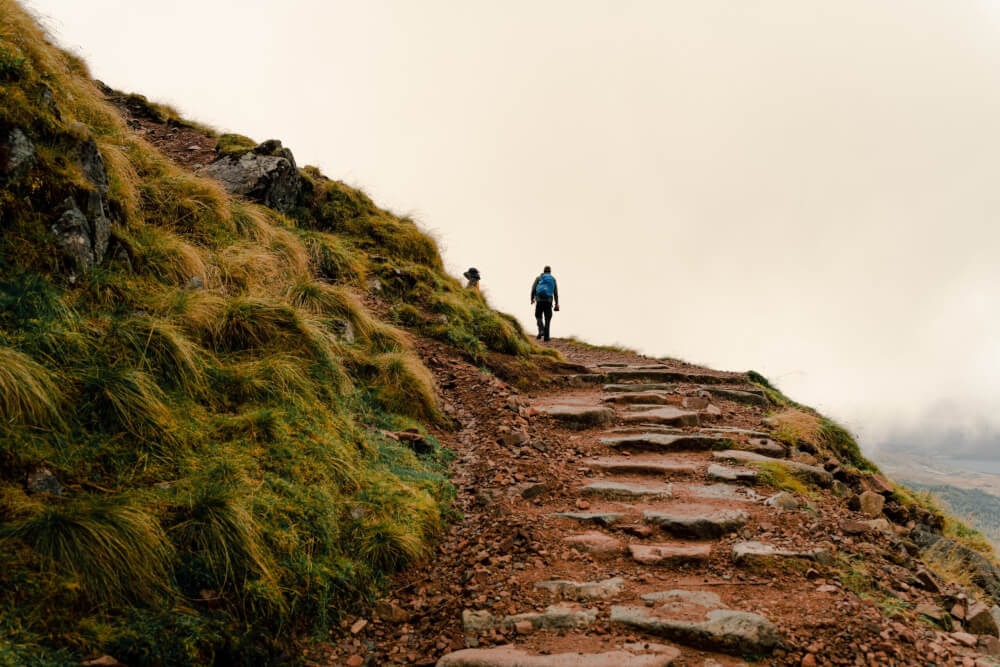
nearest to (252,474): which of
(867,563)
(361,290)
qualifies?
(867,563)

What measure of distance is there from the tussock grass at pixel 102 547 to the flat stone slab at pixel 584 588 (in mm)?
2682

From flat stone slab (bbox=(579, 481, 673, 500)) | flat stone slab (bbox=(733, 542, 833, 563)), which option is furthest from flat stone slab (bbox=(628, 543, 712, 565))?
flat stone slab (bbox=(579, 481, 673, 500))

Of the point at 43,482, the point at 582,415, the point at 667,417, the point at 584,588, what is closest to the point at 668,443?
the point at 667,417

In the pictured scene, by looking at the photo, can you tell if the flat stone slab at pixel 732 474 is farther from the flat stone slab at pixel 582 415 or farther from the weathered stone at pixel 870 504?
the flat stone slab at pixel 582 415

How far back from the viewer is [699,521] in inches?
195

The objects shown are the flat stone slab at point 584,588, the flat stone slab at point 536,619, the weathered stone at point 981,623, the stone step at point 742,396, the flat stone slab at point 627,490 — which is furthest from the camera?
the stone step at point 742,396

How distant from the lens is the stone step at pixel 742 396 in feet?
31.8

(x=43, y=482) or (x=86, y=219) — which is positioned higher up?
(x=86, y=219)

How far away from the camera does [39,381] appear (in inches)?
145

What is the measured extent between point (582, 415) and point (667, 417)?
1327 mm

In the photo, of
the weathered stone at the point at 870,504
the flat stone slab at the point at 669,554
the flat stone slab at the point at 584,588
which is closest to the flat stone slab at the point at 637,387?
the weathered stone at the point at 870,504

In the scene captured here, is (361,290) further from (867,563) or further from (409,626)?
(867,563)

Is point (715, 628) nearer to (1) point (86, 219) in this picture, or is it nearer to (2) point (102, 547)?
(2) point (102, 547)

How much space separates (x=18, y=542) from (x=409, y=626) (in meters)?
2.40
